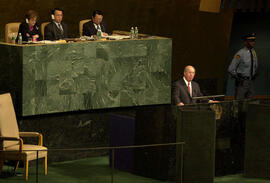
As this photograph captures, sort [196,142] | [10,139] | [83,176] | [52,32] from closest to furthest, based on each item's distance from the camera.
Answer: [10,139] → [196,142] → [83,176] → [52,32]

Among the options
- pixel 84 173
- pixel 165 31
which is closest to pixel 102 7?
pixel 165 31

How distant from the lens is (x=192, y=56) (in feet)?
44.6

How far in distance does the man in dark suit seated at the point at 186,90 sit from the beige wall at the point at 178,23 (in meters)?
2.54

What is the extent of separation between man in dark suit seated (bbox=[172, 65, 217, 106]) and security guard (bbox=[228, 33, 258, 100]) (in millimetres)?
1402

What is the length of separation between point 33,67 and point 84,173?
1691mm

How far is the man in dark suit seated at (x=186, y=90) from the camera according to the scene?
10.0m

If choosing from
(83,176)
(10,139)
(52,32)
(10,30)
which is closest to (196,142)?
(83,176)

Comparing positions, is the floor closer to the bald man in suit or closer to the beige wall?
the bald man in suit

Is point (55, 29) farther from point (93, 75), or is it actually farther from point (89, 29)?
point (93, 75)

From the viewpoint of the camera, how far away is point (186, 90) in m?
10.1

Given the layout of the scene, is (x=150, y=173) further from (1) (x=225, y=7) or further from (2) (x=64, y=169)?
Result: (1) (x=225, y=7)

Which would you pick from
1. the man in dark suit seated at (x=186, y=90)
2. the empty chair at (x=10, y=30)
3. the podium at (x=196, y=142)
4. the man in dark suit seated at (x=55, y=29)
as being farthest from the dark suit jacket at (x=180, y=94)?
the empty chair at (x=10, y=30)

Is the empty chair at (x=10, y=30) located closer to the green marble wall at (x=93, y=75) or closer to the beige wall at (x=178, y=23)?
the green marble wall at (x=93, y=75)

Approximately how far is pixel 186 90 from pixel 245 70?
1662 millimetres
